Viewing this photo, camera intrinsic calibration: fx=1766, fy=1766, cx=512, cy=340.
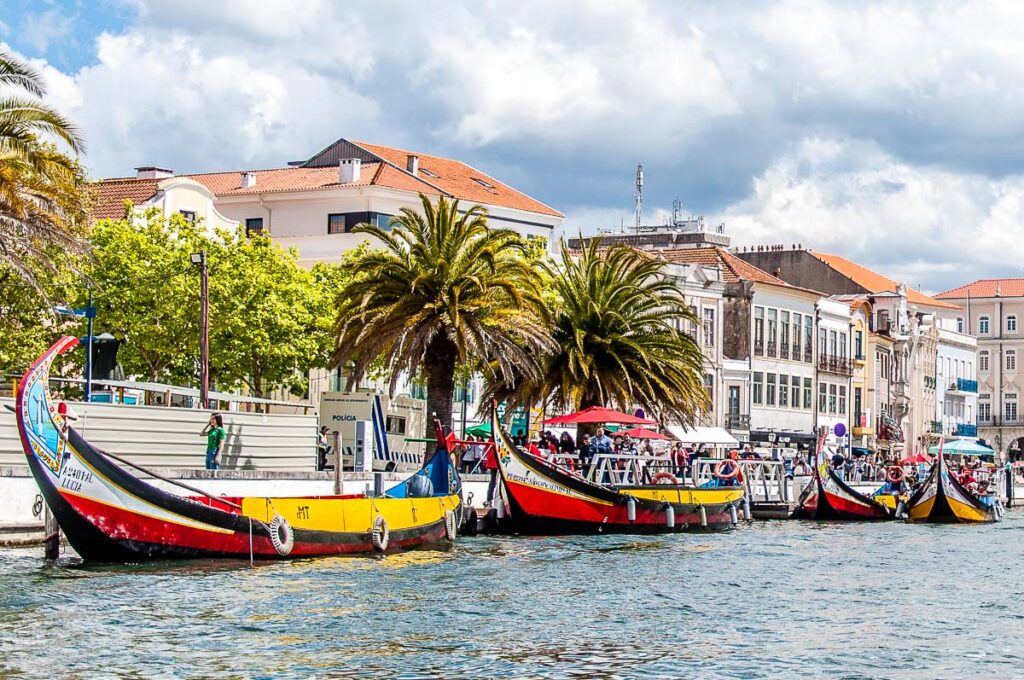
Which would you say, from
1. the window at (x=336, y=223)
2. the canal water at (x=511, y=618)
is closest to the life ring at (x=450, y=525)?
the canal water at (x=511, y=618)

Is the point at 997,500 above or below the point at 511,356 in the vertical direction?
below

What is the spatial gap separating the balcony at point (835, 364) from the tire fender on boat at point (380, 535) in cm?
6128

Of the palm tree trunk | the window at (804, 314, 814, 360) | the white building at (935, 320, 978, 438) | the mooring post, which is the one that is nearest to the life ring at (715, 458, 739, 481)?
the palm tree trunk

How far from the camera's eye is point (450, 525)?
38.3 metres

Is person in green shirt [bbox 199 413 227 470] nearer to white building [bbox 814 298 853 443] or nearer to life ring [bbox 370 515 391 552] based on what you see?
life ring [bbox 370 515 391 552]

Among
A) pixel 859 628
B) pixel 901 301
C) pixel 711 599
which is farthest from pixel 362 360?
pixel 901 301

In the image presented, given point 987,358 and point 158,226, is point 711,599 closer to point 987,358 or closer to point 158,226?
point 158,226

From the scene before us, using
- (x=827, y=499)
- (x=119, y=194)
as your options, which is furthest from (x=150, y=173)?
(x=827, y=499)

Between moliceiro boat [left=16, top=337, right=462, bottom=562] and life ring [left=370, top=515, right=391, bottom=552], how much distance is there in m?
0.62

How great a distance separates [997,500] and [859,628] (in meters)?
41.6

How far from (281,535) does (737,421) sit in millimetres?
54309

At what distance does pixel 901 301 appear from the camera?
108500 mm

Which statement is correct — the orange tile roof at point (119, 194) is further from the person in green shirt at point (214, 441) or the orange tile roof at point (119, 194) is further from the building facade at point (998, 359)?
the building facade at point (998, 359)

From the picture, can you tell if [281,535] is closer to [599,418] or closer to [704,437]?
[599,418]
